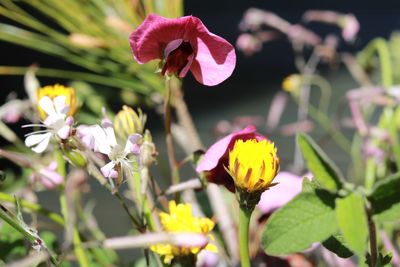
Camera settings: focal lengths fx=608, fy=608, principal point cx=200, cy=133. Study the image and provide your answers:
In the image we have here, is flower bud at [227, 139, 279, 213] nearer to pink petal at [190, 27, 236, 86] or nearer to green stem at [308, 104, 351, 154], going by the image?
pink petal at [190, 27, 236, 86]

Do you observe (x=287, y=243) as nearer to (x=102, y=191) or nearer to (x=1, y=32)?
(x=1, y=32)

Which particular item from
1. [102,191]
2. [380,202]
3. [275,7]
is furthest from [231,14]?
[380,202]

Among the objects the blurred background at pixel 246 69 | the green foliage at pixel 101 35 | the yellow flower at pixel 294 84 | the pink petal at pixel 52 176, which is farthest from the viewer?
the blurred background at pixel 246 69

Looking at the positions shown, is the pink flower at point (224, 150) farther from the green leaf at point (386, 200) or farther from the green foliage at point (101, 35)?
the green foliage at point (101, 35)

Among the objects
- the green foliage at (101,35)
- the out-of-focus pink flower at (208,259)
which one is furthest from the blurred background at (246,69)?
the out-of-focus pink flower at (208,259)

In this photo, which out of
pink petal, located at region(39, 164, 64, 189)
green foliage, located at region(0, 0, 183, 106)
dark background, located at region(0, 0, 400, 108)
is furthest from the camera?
dark background, located at region(0, 0, 400, 108)

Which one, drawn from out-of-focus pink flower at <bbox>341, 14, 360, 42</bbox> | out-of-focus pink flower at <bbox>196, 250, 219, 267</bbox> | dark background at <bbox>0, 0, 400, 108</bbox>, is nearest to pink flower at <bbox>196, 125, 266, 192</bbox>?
out-of-focus pink flower at <bbox>196, 250, 219, 267</bbox>
